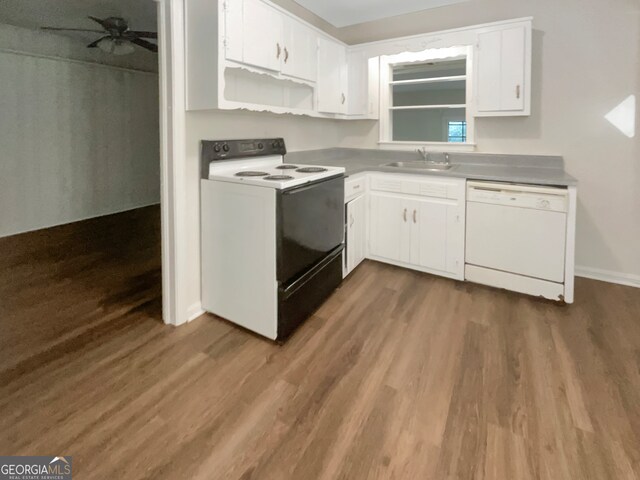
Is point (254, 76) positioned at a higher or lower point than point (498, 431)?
higher

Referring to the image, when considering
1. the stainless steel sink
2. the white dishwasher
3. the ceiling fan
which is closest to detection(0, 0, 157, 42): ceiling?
the ceiling fan

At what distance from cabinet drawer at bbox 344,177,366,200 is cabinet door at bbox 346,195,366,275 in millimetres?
50

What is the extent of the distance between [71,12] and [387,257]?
13.4ft

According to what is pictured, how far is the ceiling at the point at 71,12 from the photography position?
350 centimetres

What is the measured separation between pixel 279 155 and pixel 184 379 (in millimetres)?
1868

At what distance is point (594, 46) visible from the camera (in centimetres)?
277

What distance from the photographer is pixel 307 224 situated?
2242mm

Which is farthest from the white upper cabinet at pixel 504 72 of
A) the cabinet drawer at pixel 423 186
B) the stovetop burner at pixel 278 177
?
the stovetop burner at pixel 278 177

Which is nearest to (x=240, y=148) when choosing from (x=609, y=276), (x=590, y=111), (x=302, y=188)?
(x=302, y=188)

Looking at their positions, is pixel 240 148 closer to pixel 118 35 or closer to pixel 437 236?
pixel 437 236

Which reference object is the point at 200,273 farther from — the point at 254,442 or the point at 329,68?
the point at 329,68

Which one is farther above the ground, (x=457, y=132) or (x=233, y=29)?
(x=233, y=29)

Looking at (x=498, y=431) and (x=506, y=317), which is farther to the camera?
(x=506, y=317)

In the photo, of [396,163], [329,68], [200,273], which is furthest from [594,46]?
[200,273]
